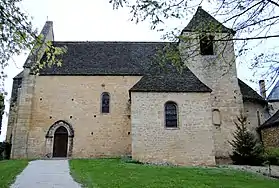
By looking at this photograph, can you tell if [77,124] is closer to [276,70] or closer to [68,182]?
[68,182]

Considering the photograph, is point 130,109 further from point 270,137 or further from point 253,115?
point 270,137

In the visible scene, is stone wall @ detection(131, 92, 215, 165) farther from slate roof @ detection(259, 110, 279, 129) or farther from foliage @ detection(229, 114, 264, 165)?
slate roof @ detection(259, 110, 279, 129)

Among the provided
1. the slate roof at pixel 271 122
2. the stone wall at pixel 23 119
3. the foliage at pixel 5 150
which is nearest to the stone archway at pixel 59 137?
the stone wall at pixel 23 119

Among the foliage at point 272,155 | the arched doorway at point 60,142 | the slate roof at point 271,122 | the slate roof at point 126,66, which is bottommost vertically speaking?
the foliage at point 272,155

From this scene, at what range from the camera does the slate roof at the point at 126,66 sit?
2283 centimetres

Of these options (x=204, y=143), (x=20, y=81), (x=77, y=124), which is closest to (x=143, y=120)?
(x=204, y=143)

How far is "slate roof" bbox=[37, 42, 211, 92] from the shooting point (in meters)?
22.8

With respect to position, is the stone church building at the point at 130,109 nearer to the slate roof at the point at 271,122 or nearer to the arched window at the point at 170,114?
the arched window at the point at 170,114

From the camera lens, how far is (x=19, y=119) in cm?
2480

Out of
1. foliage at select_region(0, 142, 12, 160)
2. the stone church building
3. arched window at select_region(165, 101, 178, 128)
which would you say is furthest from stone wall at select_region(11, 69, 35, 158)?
arched window at select_region(165, 101, 178, 128)

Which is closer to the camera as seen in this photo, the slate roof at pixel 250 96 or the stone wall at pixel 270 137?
the stone wall at pixel 270 137

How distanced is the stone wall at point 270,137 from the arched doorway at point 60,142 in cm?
1582

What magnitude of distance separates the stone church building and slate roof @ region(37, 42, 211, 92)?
76 millimetres

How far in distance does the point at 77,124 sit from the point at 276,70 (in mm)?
19527
